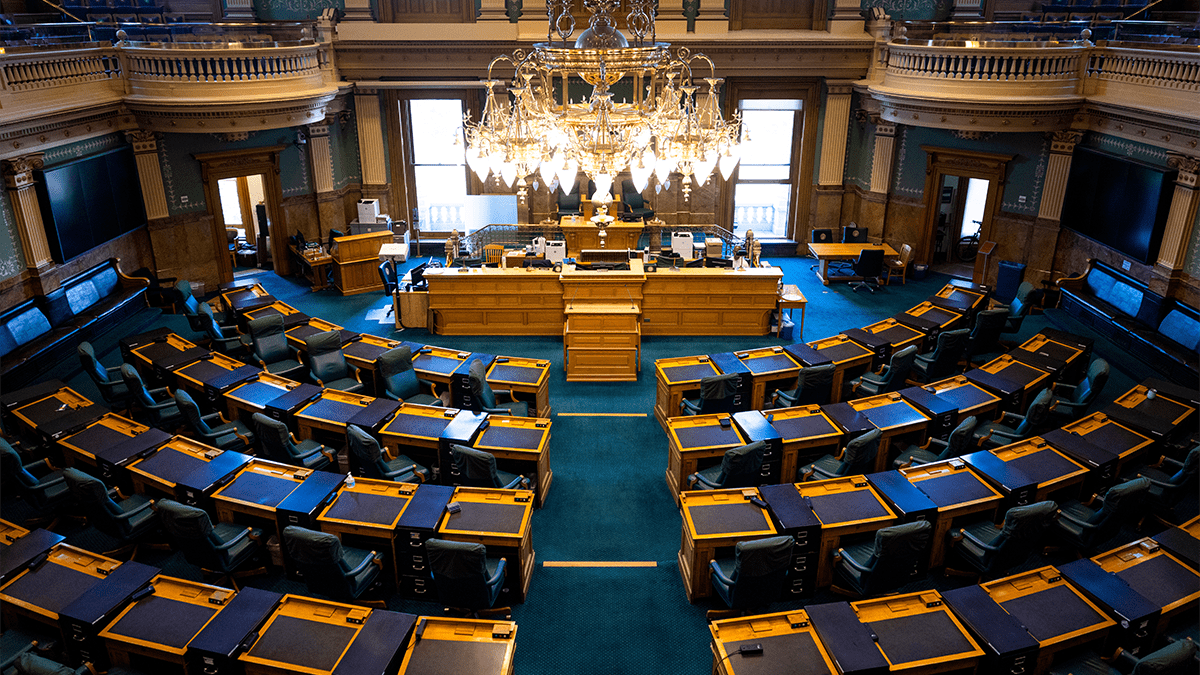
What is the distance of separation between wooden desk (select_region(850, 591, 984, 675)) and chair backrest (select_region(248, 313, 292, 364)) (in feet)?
24.1

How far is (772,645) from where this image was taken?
509cm

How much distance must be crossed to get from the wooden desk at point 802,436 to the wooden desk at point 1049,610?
2.12 metres

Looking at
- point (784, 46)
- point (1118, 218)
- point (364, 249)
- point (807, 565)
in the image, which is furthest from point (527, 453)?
point (784, 46)

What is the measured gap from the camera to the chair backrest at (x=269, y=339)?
9.61m

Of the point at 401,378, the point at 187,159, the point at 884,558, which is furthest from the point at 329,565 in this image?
the point at 187,159

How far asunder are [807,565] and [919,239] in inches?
394

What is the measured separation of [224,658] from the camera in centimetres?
491

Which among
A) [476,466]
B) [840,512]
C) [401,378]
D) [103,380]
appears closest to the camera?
[840,512]

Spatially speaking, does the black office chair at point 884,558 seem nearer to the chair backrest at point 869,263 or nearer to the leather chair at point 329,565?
the leather chair at point 329,565

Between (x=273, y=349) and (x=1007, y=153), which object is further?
(x=1007, y=153)

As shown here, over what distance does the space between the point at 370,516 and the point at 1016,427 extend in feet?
21.1

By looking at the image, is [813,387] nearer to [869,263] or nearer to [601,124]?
[601,124]

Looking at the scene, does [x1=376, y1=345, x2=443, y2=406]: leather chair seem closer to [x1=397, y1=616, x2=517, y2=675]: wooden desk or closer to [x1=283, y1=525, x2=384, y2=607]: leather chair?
[x1=283, y1=525, x2=384, y2=607]: leather chair

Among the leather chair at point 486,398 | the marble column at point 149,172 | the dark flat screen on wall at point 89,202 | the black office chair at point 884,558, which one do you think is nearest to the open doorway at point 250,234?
the marble column at point 149,172
